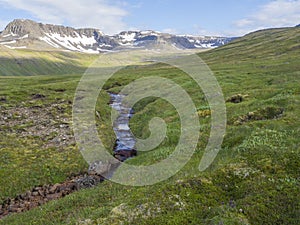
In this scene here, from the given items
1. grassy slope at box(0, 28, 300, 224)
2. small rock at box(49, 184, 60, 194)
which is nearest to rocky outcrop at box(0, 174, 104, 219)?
small rock at box(49, 184, 60, 194)

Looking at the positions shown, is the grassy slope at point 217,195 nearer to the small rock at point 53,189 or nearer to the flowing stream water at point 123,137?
the small rock at point 53,189

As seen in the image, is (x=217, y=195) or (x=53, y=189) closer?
(x=217, y=195)

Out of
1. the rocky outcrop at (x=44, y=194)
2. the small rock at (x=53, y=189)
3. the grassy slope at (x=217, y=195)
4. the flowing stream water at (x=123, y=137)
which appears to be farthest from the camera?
the flowing stream water at (x=123, y=137)

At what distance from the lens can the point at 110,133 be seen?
43250mm

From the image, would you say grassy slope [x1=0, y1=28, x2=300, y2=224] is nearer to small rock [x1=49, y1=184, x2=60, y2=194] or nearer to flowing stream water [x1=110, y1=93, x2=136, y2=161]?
small rock [x1=49, y1=184, x2=60, y2=194]

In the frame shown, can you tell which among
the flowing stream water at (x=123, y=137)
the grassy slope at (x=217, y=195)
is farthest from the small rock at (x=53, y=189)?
the flowing stream water at (x=123, y=137)

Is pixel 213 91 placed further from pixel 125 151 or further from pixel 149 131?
pixel 125 151

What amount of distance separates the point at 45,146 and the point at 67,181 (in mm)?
9710

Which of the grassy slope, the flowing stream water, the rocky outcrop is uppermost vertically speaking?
the grassy slope

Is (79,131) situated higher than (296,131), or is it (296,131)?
(296,131)

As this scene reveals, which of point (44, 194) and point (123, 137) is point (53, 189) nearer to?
point (44, 194)

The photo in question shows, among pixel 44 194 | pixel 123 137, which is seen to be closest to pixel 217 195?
pixel 44 194

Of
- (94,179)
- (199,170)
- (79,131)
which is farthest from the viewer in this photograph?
(79,131)

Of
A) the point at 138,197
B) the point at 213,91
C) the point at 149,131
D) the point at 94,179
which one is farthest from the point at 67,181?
the point at 213,91
